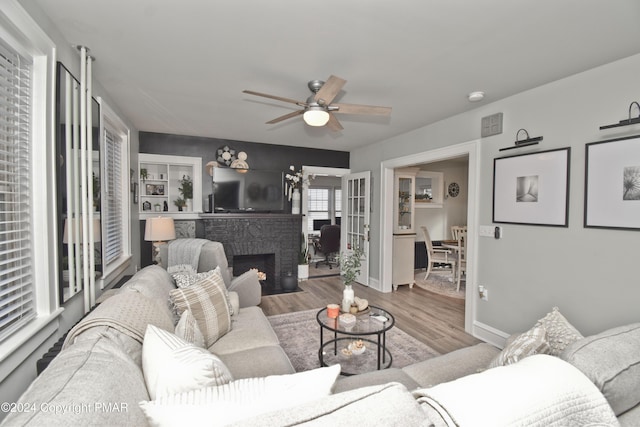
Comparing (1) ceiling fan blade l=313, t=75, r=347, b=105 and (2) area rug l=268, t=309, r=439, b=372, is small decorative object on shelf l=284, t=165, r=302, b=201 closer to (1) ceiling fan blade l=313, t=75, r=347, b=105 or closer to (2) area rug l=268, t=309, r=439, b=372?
(2) area rug l=268, t=309, r=439, b=372

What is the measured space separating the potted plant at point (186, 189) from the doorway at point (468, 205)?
307 cm

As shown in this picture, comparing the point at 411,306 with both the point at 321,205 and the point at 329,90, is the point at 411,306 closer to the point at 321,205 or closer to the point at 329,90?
the point at 329,90

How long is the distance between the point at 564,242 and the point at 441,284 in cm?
294

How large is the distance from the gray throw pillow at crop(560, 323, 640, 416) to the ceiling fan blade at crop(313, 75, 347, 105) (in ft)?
5.97

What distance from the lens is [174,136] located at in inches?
170

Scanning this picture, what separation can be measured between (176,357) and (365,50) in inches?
80.4

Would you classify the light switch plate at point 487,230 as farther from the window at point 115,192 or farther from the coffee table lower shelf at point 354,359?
the window at point 115,192

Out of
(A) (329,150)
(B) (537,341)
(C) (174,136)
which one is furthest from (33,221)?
(A) (329,150)

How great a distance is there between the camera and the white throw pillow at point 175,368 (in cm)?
93

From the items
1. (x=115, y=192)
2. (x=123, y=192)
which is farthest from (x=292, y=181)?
(x=115, y=192)

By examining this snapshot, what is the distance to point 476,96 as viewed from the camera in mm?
2672

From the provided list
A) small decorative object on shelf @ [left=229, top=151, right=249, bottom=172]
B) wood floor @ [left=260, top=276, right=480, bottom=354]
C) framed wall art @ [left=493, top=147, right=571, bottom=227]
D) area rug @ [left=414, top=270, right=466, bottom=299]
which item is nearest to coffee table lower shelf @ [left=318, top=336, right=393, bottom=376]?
wood floor @ [left=260, top=276, right=480, bottom=354]

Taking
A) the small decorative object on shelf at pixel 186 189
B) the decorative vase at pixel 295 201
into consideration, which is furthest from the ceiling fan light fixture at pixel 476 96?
the small decorative object on shelf at pixel 186 189

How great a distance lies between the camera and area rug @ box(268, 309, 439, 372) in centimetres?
252
